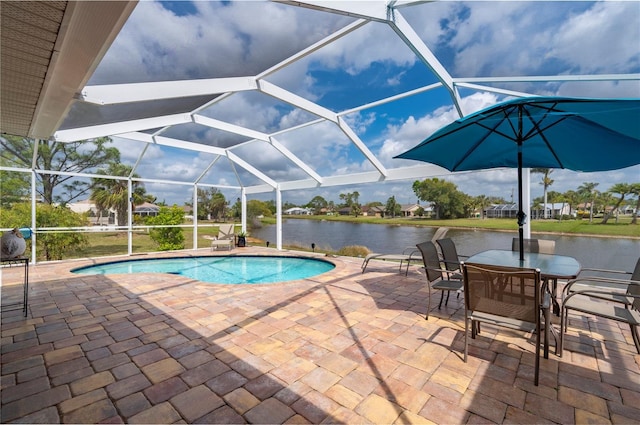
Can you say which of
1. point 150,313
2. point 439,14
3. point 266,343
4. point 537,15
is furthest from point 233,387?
point 537,15

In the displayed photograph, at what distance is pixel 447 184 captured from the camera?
10.2 m

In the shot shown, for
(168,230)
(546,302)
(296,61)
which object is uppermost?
(296,61)

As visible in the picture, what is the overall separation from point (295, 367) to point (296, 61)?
15.9 feet

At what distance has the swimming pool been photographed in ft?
27.3

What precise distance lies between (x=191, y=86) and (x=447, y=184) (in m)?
8.77

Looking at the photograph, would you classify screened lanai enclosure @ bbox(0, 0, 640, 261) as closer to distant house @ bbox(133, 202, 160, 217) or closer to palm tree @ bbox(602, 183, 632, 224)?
palm tree @ bbox(602, 183, 632, 224)

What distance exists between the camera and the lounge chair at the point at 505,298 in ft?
8.02

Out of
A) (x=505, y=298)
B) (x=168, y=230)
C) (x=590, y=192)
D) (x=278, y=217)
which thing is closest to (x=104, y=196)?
(x=168, y=230)

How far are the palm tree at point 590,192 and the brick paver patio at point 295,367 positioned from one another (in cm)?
403

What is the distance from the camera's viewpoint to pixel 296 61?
5086 millimetres

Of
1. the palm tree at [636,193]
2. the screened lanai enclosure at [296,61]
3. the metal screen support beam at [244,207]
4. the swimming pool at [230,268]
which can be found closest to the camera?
Answer: the screened lanai enclosure at [296,61]

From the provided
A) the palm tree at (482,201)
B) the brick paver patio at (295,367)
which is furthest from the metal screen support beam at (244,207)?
the palm tree at (482,201)

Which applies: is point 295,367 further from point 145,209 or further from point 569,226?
point 145,209

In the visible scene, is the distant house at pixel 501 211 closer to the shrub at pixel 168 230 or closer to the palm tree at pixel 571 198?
the palm tree at pixel 571 198
